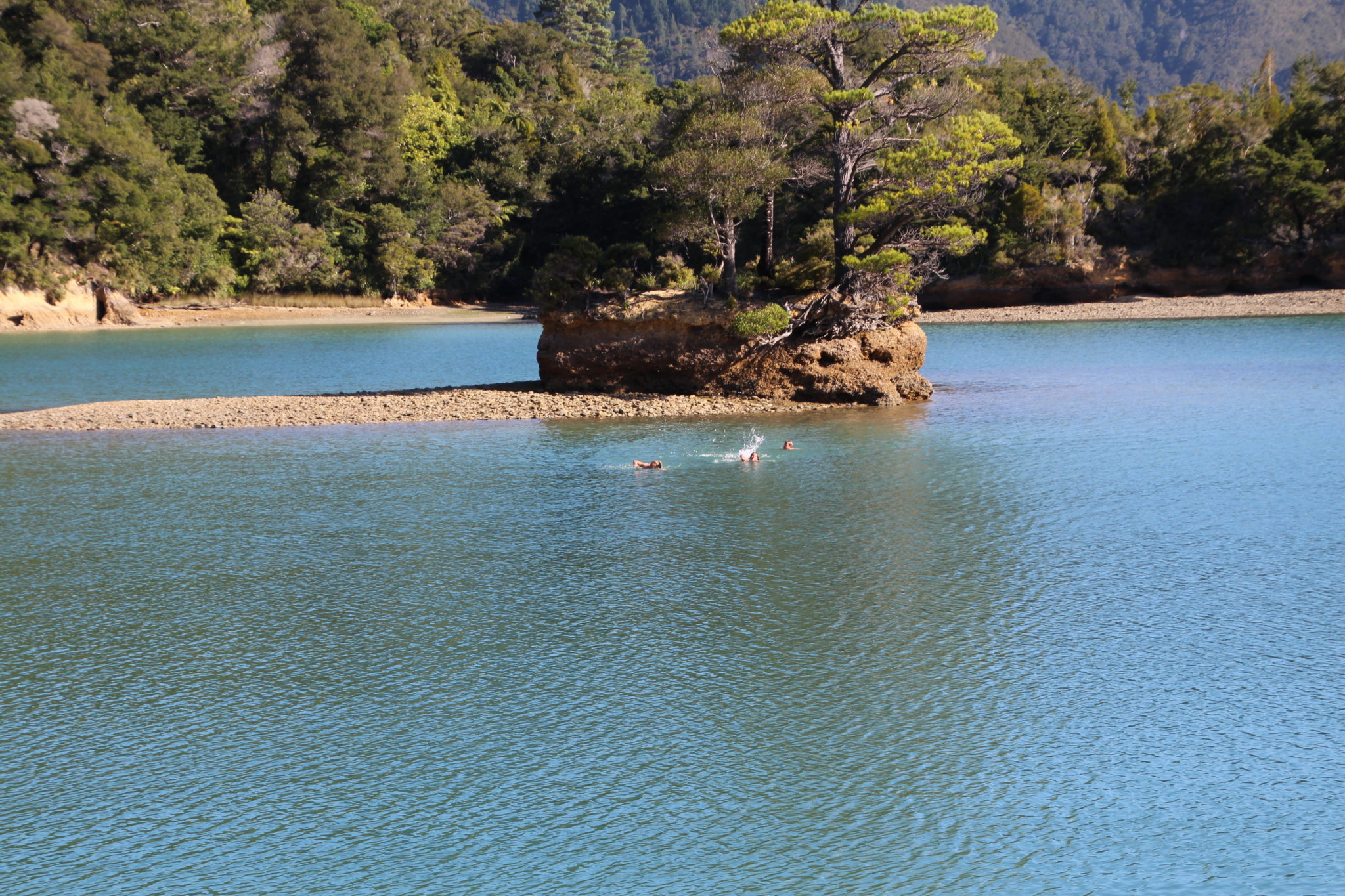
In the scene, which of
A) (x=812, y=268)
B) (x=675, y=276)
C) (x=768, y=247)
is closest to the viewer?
(x=812, y=268)

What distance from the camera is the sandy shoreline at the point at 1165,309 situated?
4897cm

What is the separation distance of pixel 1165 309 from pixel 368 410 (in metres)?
41.4

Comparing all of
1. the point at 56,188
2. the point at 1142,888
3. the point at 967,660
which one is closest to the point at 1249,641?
the point at 967,660

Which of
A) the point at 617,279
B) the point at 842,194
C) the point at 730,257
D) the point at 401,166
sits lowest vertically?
the point at 617,279

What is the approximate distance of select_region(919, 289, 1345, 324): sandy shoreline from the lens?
4897 cm

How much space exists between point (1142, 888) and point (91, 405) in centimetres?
2656

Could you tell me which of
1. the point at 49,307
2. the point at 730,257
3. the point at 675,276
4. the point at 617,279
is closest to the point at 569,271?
the point at 617,279

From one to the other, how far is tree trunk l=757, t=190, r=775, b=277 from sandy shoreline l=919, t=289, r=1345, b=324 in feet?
95.9

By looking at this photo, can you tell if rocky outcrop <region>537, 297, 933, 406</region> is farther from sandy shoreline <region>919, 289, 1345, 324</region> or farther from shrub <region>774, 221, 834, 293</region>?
sandy shoreline <region>919, 289, 1345, 324</region>

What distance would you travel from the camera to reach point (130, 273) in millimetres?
58000

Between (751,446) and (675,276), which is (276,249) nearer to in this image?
(675,276)

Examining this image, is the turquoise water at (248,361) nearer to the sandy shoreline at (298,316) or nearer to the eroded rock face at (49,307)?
the eroded rock face at (49,307)

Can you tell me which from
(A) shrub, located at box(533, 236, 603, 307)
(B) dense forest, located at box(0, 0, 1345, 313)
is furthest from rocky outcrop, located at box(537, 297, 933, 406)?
(B) dense forest, located at box(0, 0, 1345, 313)

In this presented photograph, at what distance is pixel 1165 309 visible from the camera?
52.2 m
